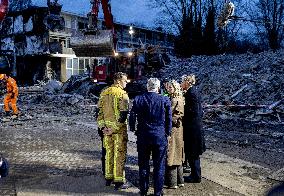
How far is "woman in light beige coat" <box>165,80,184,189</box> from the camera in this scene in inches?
252

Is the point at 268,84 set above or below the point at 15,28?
below

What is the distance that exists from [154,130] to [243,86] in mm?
15700

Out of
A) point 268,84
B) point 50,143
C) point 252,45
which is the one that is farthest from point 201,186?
point 252,45

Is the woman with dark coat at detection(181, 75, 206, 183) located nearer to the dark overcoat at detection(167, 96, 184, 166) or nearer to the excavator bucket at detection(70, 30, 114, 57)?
the dark overcoat at detection(167, 96, 184, 166)

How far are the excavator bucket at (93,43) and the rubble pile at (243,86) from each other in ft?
19.8

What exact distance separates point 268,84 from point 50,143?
1309 centimetres

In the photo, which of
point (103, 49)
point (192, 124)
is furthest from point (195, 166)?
point (103, 49)

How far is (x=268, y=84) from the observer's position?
19.7m

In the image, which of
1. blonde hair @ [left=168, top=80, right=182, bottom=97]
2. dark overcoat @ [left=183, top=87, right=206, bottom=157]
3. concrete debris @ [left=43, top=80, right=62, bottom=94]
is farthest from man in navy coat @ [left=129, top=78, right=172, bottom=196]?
concrete debris @ [left=43, top=80, right=62, bottom=94]

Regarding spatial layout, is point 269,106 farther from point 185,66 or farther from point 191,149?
point 185,66

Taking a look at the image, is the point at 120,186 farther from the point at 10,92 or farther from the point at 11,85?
the point at 10,92

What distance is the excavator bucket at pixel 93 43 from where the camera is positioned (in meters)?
19.2

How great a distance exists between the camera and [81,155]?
9.12m

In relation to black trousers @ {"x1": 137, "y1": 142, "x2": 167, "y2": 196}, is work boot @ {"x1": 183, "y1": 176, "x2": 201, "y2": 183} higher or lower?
lower
